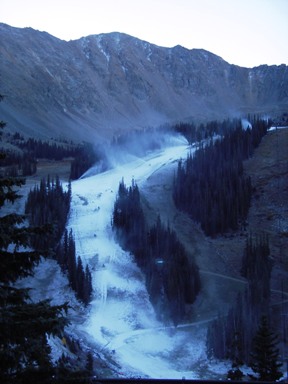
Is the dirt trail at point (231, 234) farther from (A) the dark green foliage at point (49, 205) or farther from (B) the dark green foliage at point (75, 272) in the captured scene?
(A) the dark green foliage at point (49, 205)

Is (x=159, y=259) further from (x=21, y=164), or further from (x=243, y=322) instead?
(x=21, y=164)

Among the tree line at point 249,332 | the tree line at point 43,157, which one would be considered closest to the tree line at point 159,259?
the tree line at point 249,332

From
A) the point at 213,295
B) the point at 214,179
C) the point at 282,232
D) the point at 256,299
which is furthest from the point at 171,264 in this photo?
the point at 214,179

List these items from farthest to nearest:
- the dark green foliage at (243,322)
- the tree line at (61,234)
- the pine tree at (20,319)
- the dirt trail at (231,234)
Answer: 1. the dirt trail at (231,234)
2. the tree line at (61,234)
3. the dark green foliage at (243,322)
4. the pine tree at (20,319)

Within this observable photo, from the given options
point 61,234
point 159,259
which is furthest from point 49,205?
point 159,259

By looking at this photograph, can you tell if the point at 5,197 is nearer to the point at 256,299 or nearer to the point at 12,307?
the point at 12,307

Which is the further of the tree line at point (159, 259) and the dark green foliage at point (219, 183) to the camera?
the dark green foliage at point (219, 183)
